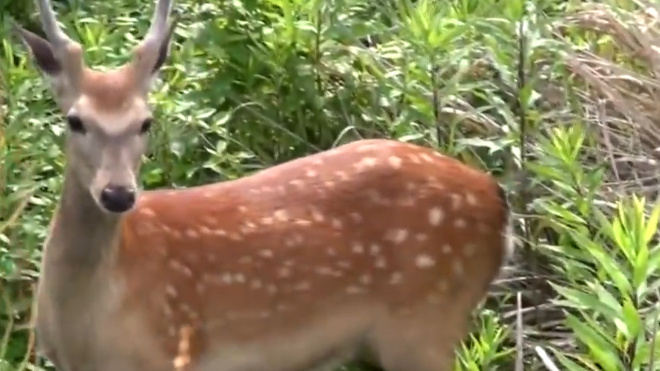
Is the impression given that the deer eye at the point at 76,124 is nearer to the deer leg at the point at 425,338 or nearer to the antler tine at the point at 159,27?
the antler tine at the point at 159,27

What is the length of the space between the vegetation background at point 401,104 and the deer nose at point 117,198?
838 mm

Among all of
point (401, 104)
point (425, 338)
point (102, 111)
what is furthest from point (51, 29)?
point (401, 104)

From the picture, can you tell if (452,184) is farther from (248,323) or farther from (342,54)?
(342,54)

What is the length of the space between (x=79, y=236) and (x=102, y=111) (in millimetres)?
342

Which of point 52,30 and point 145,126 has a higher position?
point 52,30

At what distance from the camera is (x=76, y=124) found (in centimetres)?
378

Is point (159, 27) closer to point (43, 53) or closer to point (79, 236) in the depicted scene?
point (43, 53)

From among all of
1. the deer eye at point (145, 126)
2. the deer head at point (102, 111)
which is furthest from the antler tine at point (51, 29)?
the deer eye at point (145, 126)

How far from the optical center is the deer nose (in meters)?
3.64

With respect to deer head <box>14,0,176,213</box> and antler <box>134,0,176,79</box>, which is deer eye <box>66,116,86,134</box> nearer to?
deer head <box>14,0,176,213</box>

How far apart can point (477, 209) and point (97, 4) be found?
2.23m

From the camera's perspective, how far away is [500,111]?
187 inches

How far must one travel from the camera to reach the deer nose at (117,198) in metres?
3.64

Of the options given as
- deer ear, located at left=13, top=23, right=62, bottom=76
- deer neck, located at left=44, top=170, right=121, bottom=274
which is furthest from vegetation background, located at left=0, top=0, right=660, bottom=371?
deer ear, located at left=13, top=23, right=62, bottom=76
